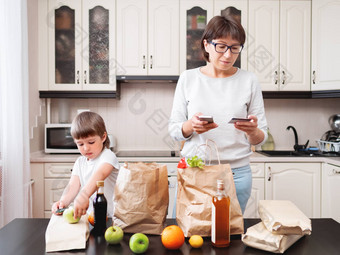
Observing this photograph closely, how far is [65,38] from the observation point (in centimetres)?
277

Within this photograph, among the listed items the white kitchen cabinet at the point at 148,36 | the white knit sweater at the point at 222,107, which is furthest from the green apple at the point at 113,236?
the white kitchen cabinet at the point at 148,36

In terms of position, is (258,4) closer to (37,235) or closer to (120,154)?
(120,154)

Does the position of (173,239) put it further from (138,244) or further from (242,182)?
(242,182)

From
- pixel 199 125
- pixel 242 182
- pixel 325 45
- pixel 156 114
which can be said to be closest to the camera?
pixel 199 125

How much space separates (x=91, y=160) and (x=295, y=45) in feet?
7.46

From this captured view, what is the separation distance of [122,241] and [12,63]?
1.79 metres

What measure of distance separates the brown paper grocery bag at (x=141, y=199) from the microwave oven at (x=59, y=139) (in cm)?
187

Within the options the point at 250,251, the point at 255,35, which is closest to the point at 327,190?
the point at 255,35

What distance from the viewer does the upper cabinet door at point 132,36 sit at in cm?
276

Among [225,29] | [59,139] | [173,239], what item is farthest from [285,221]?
[59,139]

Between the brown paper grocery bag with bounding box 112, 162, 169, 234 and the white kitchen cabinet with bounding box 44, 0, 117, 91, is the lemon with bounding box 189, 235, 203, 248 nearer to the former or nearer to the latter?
the brown paper grocery bag with bounding box 112, 162, 169, 234

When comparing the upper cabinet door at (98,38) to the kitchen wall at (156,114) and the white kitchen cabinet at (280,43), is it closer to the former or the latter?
the kitchen wall at (156,114)

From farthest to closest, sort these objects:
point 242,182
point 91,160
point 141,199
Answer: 1. point 91,160
2. point 242,182
3. point 141,199

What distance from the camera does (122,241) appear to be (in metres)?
0.95
